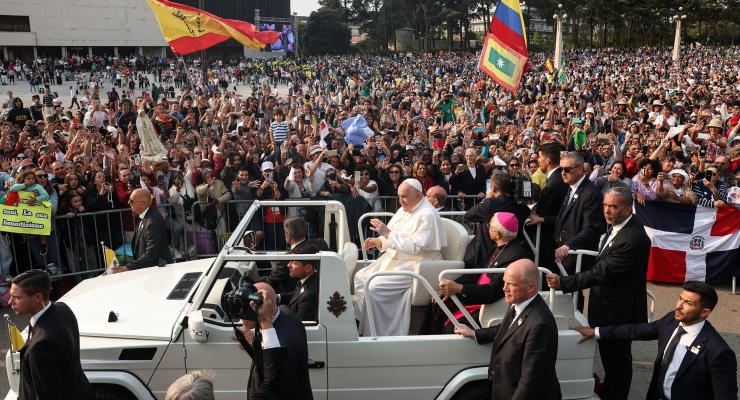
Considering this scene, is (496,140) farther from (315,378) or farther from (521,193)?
(315,378)

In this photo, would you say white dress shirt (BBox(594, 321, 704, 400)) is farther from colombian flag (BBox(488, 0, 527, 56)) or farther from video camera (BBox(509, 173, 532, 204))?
colombian flag (BBox(488, 0, 527, 56))

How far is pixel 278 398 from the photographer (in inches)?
146

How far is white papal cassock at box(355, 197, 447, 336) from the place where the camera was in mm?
5121

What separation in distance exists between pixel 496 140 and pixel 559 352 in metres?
8.73

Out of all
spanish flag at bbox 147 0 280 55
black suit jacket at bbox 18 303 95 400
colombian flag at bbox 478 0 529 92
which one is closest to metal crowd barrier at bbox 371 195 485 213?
colombian flag at bbox 478 0 529 92

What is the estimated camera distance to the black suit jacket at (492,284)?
4.76m

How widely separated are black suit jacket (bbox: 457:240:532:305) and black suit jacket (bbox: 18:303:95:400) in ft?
8.45

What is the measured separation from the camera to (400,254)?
5.53 meters

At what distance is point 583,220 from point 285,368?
10.6 feet

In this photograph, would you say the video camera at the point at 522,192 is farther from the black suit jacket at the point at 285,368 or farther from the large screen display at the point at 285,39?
the large screen display at the point at 285,39

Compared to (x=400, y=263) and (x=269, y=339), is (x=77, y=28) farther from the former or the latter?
(x=269, y=339)

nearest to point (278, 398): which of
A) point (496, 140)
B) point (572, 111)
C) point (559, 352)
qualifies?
point (559, 352)

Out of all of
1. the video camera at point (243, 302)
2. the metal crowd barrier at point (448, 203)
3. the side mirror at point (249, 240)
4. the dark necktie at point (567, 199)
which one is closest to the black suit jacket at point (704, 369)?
the dark necktie at point (567, 199)

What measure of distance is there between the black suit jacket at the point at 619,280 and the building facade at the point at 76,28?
81768 mm
